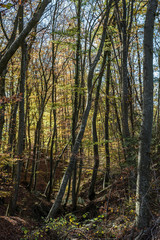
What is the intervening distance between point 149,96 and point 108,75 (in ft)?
23.7

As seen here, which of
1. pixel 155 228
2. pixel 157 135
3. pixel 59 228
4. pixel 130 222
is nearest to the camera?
pixel 155 228

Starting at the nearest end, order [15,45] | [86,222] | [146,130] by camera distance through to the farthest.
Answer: [15,45], [146,130], [86,222]

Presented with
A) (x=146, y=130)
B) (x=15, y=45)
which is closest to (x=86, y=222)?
(x=146, y=130)

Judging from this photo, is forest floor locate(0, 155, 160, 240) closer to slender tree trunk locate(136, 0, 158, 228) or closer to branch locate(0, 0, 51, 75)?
slender tree trunk locate(136, 0, 158, 228)

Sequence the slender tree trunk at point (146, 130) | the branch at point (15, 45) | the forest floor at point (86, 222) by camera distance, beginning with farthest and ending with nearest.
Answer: the forest floor at point (86, 222) → the slender tree trunk at point (146, 130) → the branch at point (15, 45)

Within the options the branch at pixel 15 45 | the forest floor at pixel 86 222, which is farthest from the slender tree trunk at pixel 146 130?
the branch at pixel 15 45

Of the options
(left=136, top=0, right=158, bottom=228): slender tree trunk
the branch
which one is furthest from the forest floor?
the branch

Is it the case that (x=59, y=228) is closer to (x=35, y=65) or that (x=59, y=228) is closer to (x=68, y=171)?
(x=68, y=171)

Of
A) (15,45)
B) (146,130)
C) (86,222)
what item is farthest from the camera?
(86,222)

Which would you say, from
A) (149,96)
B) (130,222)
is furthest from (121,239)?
(149,96)

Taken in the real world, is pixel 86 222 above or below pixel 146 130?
below

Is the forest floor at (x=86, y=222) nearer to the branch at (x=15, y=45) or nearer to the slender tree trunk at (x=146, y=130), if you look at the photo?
the slender tree trunk at (x=146, y=130)

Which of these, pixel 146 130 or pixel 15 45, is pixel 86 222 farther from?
pixel 15 45

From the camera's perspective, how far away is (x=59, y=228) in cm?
570
